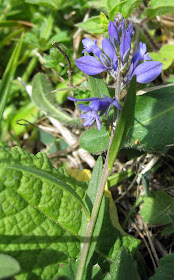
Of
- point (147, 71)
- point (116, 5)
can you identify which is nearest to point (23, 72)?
point (116, 5)

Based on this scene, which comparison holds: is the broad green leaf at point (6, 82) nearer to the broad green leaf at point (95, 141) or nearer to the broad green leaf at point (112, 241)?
the broad green leaf at point (95, 141)

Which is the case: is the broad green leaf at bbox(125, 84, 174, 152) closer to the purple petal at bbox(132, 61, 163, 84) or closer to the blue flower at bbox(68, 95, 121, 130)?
the purple petal at bbox(132, 61, 163, 84)

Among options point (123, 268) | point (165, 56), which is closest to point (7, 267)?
point (123, 268)

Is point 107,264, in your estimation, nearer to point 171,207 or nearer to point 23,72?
point 171,207

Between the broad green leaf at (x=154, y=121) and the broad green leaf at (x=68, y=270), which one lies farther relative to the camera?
the broad green leaf at (x=154, y=121)

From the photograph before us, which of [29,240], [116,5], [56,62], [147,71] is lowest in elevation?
[29,240]

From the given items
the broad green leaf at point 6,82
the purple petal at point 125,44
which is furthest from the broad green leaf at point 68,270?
the broad green leaf at point 6,82

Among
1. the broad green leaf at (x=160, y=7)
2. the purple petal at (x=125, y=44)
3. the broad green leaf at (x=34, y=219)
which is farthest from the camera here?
the broad green leaf at (x=160, y=7)
